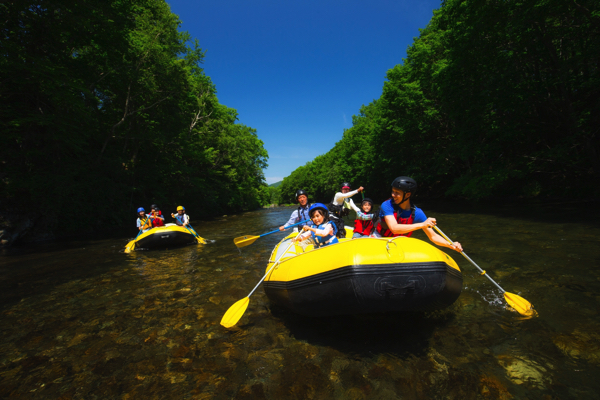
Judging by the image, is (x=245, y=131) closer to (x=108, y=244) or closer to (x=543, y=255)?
(x=108, y=244)

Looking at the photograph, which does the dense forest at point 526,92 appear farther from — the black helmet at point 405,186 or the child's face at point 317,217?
the child's face at point 317,217

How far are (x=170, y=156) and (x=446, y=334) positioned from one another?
2391cm

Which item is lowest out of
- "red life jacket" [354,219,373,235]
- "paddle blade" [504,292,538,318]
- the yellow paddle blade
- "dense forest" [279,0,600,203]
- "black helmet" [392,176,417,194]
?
"paddle blade" [504,292,538,318]

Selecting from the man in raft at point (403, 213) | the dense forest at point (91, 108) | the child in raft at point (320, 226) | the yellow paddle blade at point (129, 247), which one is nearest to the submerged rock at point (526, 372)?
the man in raft at point (403, 213)

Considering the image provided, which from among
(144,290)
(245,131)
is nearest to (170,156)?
(245,131)

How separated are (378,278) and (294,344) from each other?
4.42 feet

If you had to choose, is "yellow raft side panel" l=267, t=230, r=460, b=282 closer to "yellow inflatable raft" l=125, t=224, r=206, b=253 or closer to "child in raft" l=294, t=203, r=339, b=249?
"child in raft" l=294, t=203, r=339, b=249

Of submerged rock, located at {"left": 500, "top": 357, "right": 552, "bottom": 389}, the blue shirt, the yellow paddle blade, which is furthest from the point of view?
the yellow paddle blade

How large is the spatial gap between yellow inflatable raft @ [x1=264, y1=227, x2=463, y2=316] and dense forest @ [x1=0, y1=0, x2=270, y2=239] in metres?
12.8

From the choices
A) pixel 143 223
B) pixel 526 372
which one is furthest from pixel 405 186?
pixel 143 223

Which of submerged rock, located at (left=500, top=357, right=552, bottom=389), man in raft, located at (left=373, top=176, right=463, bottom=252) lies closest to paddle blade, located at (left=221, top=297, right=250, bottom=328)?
man in raft, located at (left=373, top=176, right=463, bottom=252)

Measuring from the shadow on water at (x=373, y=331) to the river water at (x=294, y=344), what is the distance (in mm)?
18

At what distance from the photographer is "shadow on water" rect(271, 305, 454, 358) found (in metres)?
2.92

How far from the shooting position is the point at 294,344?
10.3ft
